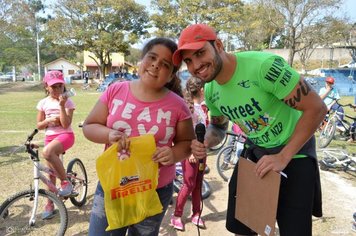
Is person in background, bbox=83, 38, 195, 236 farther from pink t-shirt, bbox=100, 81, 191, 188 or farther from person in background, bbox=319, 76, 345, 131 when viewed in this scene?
person in background, bbox=319, 76, 345, 131

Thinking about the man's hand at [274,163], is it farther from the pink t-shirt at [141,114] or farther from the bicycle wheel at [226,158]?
the bicycle wheel at [226,158]

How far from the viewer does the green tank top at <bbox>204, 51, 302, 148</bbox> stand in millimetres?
1764

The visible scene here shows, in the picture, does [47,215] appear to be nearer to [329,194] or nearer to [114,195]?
[114,195]

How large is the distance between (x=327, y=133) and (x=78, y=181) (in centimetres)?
637

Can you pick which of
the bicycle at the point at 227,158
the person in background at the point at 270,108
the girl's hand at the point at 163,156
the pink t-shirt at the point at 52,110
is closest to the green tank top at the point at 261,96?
the person in background at the point at 270,108

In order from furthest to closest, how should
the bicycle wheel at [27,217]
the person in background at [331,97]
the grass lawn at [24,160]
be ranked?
the person in background at [331,97] → the grass lawn at [24,160] → the bicycle wheel at [27,217]

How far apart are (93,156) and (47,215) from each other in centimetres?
312

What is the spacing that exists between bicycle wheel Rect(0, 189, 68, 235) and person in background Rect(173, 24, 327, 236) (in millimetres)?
Answer: 2096

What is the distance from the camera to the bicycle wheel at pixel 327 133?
799cm

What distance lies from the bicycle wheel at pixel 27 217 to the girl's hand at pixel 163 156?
6.49 feet

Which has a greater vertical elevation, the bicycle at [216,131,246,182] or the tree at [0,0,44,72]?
the tree at [0,0,44,72]

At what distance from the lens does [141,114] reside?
6.24 ft

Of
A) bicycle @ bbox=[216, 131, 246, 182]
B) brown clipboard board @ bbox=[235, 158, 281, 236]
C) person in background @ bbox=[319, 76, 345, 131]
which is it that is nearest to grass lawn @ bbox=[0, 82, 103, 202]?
bicycle @ bbox=[216, 131, 246, 182]

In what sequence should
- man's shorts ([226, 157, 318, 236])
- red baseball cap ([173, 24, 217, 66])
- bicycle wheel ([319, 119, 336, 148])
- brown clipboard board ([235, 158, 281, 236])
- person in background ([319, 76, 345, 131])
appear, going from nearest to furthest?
1. red baseball cap ([173, 24, 217, 66])
2. brown clipboard board ([235, 158, 281, 236])
3. man's shorts ([226, 157, 318, 236])
4. bicycle wheel ([319, 119, 336, 148])
5. person in background ([319, 76, 345, 131])
